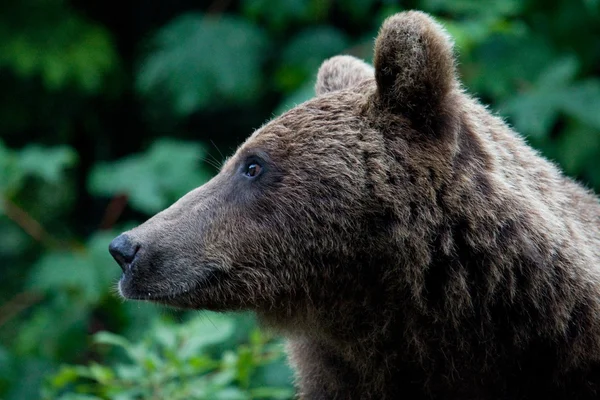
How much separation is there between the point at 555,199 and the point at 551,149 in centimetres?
363

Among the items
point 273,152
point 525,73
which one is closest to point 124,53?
point 525,73

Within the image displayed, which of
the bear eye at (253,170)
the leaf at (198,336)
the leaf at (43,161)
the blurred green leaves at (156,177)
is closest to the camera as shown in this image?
the bear eye at (253,170)

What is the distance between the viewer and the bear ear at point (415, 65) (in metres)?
3.44

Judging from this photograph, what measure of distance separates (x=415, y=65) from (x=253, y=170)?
817 mm

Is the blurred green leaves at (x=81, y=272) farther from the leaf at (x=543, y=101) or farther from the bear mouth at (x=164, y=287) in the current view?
the leaf at (x=543, y=101)

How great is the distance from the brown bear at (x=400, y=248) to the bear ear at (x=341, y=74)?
267 millimetres

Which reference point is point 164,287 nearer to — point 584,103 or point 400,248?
point 400,248

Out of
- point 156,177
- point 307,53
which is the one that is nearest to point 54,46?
point 156,177

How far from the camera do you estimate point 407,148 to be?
11.7 ft

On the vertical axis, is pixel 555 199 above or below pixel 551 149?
above

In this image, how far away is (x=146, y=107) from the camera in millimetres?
8891

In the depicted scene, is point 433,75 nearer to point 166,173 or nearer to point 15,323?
point 166,173

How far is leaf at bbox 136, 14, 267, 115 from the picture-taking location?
770 cm

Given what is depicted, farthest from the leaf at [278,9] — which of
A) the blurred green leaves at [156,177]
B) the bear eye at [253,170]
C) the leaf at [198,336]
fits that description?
the bear eye at [253,170]
